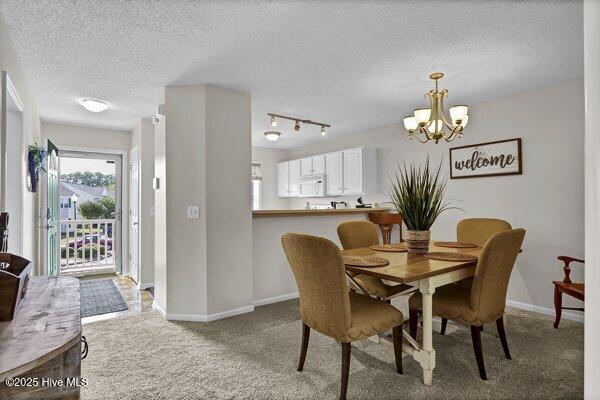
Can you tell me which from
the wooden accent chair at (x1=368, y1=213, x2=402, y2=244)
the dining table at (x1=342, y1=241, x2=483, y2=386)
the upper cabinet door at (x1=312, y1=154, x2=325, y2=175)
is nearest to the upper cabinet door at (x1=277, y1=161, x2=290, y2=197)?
the upper cabinet door at (x1=312, y1=154, x2=325, y2=175)

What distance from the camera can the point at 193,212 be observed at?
125 inches

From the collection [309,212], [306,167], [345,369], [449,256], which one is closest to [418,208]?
[449,256]

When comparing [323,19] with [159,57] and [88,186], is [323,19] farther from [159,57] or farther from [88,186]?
[88,186]

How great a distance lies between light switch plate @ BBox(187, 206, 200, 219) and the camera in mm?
3184

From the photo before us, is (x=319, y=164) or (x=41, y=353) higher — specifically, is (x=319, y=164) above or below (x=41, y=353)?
above

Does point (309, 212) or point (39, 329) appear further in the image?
point (309, 212)

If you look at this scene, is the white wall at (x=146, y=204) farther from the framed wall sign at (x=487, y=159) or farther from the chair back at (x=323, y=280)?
the framed wall sign at (x=487, y=159)

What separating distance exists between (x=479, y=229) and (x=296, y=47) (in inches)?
92.1

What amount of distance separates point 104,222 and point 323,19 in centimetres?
510

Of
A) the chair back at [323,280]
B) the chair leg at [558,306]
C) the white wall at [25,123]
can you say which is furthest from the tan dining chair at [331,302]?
the white wall at [25,123]

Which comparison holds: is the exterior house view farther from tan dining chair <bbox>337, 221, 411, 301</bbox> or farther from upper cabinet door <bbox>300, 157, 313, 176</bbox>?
upper cabinet door <bbox>300, 157, 313, 176</bbox>

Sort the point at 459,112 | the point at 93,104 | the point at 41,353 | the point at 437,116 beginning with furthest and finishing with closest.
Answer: the point at 93,104
the point at 437,116
the point at 459,112
the point at 41,353

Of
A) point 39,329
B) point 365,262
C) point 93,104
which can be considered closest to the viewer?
point 39,329

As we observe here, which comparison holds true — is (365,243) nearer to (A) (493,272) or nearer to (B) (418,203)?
(B) (418,203)
